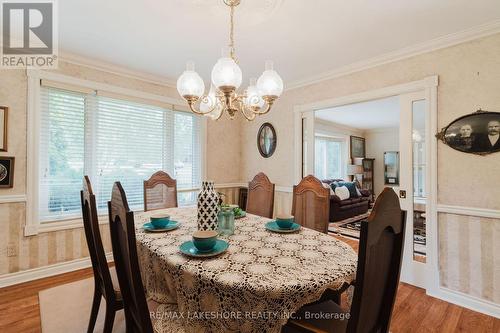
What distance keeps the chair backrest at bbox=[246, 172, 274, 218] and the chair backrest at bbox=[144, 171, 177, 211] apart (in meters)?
0.91

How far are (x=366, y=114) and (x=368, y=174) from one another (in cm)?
277

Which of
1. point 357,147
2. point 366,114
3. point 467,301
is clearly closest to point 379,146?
point 357,147

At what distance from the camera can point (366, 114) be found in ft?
19.2

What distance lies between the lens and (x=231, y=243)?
1477 mm

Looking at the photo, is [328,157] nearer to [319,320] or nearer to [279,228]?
[279,228]

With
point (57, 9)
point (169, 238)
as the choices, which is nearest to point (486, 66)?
point (169, 238)

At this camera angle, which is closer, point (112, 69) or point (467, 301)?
point (467, 301)

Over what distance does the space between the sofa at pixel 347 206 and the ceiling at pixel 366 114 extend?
1.70m

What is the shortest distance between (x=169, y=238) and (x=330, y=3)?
2.01m

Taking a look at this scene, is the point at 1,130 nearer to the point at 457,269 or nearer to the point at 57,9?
the point at 57,9

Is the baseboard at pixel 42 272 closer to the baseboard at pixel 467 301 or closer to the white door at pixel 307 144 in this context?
the white door at pixel 307 144

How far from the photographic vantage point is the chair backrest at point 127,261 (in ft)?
3.03

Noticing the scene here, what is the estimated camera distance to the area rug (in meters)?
1.83

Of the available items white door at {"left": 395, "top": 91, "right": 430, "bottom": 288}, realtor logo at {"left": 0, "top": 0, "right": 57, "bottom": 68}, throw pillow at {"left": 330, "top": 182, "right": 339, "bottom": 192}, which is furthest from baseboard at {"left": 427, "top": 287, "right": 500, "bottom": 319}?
realtor logo at {"left": 0, "top": 0, "right": 57, "bottom": 68}
